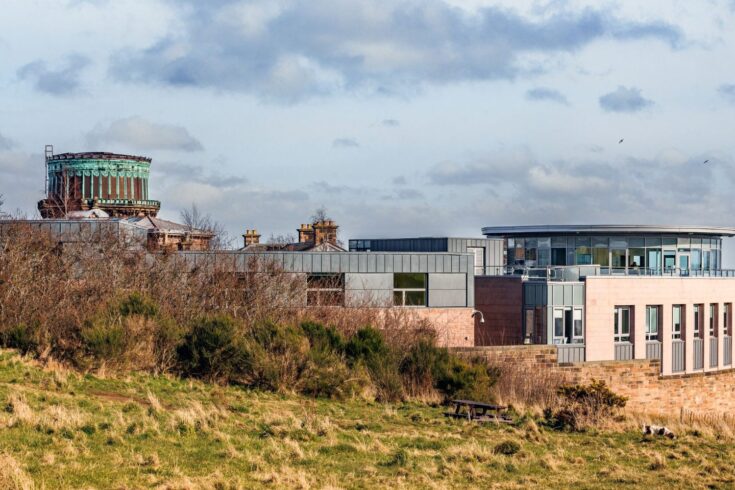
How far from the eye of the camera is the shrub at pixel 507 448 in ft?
69.0

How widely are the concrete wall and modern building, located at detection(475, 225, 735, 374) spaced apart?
1.7 inches

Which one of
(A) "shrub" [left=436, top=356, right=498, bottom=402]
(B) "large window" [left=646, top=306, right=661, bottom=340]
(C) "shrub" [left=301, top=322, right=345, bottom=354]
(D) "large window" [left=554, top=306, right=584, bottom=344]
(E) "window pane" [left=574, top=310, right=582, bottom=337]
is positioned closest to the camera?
(A) "shrub" [left=436, top=356, right=498, bottom=402]

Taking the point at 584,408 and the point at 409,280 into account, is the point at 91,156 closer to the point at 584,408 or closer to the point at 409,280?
the point at 409,280

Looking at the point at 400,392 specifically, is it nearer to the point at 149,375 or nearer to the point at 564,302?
the point at 149,375

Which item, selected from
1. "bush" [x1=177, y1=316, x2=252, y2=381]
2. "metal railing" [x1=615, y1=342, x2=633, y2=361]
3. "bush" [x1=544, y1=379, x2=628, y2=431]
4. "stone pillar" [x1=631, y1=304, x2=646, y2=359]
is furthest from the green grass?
"stone pillar" [x1=631, y1=304, x2=646, y2=359]

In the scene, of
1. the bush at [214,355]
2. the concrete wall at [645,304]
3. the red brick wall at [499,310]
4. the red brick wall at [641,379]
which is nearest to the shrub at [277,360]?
the bush at [214,355]

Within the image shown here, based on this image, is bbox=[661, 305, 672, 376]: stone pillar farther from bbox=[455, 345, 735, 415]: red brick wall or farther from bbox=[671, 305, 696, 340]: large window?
bbox=[455, 345, 735, 415]: red brick wall

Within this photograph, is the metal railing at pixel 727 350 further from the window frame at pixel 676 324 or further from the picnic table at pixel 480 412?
the picnic table at pixel 480 412

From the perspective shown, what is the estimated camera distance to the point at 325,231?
6944cm

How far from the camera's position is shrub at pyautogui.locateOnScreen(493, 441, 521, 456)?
69.0 feet

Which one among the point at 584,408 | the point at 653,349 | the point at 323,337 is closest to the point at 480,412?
the point at 584,408

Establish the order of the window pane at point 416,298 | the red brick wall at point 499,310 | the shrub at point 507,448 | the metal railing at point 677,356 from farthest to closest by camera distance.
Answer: the metal railing at point 677,356, the window pane at point 416,298, the red brick wall at point 499,310, the shrub at point 507,448

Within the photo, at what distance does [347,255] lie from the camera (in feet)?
158

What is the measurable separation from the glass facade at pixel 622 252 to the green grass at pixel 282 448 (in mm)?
29142
